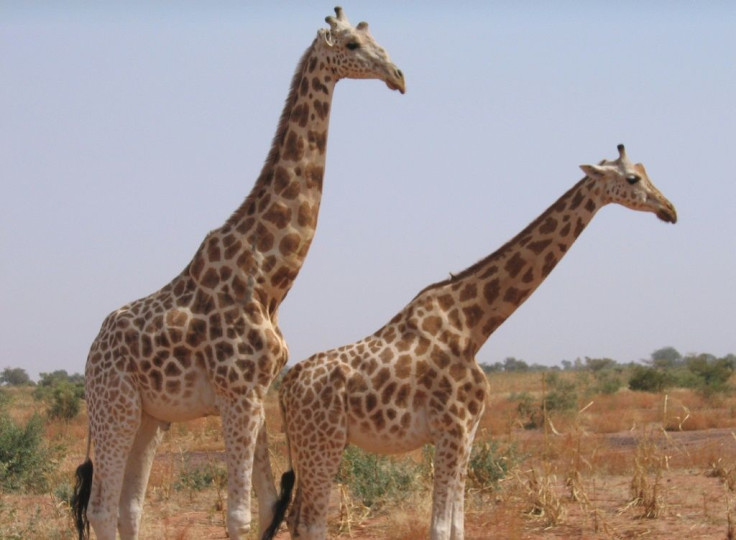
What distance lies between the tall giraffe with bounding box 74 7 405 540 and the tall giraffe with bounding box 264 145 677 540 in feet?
1.39

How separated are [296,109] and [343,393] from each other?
2.10m

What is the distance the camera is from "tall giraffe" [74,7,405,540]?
22.1 ft

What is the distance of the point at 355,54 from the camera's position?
7.20 m

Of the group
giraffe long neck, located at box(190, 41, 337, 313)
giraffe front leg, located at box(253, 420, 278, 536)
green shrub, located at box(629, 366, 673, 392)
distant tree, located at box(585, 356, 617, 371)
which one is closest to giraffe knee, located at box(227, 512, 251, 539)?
giraffe front leg, located at box(253, 420, 278, 536)

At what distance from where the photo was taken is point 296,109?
24.0 feet

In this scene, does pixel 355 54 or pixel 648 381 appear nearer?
pixel 355 54

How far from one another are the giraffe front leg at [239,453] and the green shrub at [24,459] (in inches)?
290

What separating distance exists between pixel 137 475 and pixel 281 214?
86.9 inches

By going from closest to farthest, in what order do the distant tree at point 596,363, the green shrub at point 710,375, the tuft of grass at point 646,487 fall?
the tuft of grass at point 646,487
the green shrub at point 710,375
the distant tree at point 596,363

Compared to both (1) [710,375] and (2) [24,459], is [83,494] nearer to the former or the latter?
(2) [24,459]

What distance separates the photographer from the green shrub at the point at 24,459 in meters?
13.3

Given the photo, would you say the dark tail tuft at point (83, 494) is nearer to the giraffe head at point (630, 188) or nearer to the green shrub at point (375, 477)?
the green shrub at point (375, 477)

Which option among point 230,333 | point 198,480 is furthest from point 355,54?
point 198,480

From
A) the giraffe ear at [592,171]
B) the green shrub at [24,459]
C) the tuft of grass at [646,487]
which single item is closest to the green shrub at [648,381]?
the tuft of grass at [646,487]
